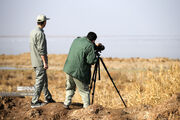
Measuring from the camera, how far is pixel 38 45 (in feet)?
20.4

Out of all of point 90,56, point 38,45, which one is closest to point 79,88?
point 90,56

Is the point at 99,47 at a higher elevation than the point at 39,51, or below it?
higher

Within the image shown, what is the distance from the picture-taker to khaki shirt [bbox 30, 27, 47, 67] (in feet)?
20.3

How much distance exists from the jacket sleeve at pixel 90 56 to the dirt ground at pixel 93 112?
2.93 feet

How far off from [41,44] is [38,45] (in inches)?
3.5

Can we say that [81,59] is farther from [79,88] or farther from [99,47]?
[79,88]

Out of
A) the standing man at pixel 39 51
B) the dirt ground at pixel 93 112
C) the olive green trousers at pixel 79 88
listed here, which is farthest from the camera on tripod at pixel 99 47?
the dirt ground at pixel 93 112

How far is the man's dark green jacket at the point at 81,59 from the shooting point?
5883 mm

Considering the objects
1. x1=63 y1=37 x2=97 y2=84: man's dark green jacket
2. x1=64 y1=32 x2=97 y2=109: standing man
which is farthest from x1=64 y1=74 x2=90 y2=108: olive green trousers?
x1=63 y1=37 x2=97 y2=84: man's dark green jacket

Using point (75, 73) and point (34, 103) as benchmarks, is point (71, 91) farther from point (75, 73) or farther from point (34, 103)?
point (34, 103)

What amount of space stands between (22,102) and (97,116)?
98.7 inches

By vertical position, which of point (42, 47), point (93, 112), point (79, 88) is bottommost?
point (93, 112)

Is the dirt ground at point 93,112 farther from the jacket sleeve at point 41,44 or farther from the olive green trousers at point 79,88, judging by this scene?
the jacket sleeve at point 41,44

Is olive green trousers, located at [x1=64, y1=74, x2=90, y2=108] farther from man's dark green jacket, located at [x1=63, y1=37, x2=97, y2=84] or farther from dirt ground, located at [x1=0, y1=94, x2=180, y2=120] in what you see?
dirt ground, located at [x1=0, y1=94, x2=180, y2=120]
